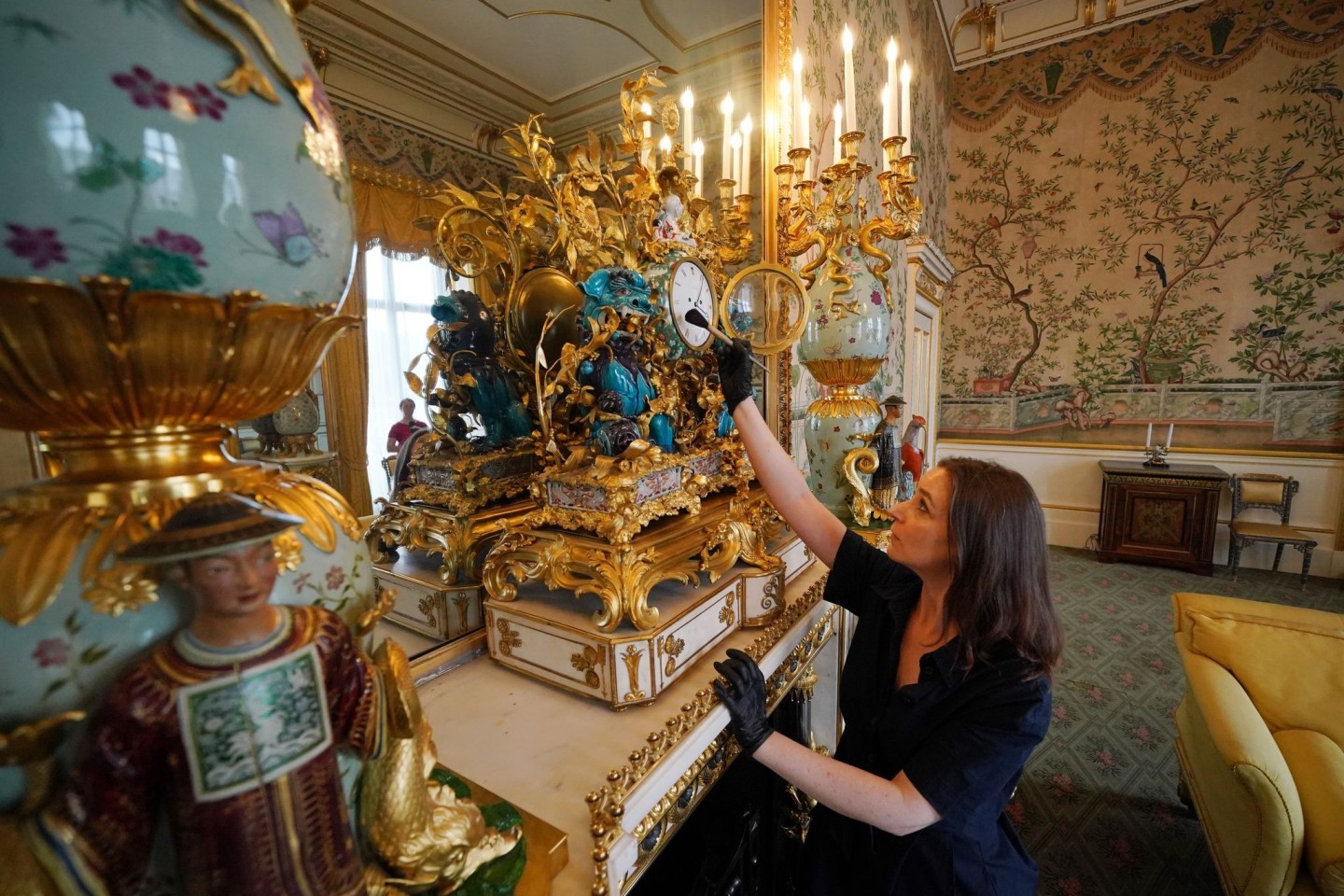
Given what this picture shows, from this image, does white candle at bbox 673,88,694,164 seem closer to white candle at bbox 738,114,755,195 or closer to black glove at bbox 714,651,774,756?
white candle at bbox 738,114,755,195

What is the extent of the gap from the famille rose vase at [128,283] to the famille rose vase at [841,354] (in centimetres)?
141

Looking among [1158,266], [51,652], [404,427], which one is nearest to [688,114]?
[404,427]

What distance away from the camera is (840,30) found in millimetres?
1984

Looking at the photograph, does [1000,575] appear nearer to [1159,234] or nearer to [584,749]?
[584,749]

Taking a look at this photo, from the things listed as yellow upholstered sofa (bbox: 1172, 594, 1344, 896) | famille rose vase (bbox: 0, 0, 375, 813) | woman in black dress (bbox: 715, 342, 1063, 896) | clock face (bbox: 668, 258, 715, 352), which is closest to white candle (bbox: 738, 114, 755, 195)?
clock face (bbox: 668, 258, 715, 352)

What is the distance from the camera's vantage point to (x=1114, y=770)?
1968 mm

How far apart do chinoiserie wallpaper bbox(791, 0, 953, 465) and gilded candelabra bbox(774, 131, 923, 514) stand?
22 centimetres

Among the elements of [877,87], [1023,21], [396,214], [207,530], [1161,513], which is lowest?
[1161,513]

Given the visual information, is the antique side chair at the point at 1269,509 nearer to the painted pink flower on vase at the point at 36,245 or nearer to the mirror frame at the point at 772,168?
the mirror frame at the point at 772,168

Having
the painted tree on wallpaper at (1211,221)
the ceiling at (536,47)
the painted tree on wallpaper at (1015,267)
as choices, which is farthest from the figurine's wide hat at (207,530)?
the painted tree on wallpaper at (1211,221)

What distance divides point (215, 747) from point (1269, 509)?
19.6ft

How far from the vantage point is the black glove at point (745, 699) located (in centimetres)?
82

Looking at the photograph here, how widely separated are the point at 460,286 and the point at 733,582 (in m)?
0.83

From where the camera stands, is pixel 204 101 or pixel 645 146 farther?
pixel 645 146
